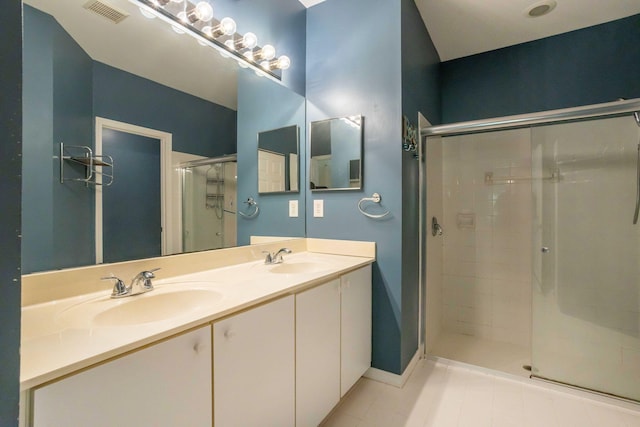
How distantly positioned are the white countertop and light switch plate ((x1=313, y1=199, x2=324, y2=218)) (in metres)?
0.63

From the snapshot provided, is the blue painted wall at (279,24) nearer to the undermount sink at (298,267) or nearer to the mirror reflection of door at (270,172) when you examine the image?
the mirror reflection of door at (270,172)

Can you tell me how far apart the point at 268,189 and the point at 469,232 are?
194 centimetres

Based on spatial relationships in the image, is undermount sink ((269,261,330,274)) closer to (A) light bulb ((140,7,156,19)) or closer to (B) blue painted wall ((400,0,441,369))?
(B) blue painted wall ((400,0,441,369))

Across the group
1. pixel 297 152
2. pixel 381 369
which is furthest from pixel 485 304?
pixel 297 152

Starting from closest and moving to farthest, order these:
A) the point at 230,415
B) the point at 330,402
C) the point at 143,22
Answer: the point at 230,415
the point at 143,22
the point at 330,402

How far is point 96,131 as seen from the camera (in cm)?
104

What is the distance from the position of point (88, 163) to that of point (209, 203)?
1.82ft

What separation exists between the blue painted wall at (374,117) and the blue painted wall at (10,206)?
1.63m

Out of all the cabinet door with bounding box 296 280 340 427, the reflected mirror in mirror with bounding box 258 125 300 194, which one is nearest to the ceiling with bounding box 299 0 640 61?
the reflected mirror in mirror with bounding box 258 125 300 194

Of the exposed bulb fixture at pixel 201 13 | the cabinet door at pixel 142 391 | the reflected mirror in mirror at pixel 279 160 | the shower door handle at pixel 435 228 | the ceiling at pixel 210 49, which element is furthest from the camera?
the shower door handle at pixel 435 228

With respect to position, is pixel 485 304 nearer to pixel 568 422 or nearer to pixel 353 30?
pixel 568 422

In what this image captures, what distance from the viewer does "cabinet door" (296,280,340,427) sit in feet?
3.93

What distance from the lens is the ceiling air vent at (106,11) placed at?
1045 millimetres

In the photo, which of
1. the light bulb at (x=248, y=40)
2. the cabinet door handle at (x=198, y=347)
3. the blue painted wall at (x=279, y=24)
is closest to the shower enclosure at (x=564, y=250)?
the blue painted wall at (x=279, y=24)
